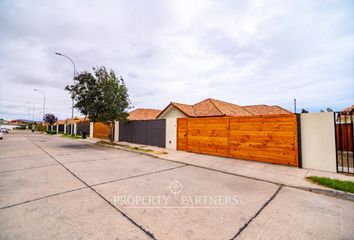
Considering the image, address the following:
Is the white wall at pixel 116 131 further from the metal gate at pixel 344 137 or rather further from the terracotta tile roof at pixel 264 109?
the terracotta tile roof at pixel 264 109

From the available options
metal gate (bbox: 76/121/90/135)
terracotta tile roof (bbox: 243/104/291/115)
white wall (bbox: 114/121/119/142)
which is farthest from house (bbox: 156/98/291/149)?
metal gate (bbox: 76/121/90/135)

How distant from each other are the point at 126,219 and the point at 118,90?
503 inches

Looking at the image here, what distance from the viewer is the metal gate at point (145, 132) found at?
13.4 meters

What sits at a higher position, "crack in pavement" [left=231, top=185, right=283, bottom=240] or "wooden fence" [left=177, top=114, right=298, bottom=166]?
"wooden fence" [left=177, top=114, right=298, bottom=166]

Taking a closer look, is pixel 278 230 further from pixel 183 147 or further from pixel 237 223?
pixel 183 147

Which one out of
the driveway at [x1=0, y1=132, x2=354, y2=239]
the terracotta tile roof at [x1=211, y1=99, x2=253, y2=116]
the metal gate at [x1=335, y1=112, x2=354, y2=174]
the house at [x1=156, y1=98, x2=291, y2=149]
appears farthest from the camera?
the terracotta tile roof at [x1=211, y1=99, x2=253, y2=116]

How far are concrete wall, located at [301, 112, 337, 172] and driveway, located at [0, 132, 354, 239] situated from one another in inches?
115

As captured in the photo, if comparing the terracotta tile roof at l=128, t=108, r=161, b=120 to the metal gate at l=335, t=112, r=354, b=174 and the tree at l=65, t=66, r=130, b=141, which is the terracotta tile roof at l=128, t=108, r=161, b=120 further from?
the metal gate at l=335, t=112, r=354, b=174

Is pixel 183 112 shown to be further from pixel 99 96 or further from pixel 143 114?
pixel 143 114

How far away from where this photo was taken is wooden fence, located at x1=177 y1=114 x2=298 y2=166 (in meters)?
7.32

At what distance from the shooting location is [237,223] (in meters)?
2.96

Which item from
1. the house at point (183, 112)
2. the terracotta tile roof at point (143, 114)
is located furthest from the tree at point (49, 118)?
the house at point (183, 112)

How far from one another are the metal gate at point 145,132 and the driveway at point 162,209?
7.92m

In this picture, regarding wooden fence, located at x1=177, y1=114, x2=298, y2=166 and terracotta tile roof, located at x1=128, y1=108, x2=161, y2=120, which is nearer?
wooden fence, located at x1=177, y1=114, x2=298, y2=166
